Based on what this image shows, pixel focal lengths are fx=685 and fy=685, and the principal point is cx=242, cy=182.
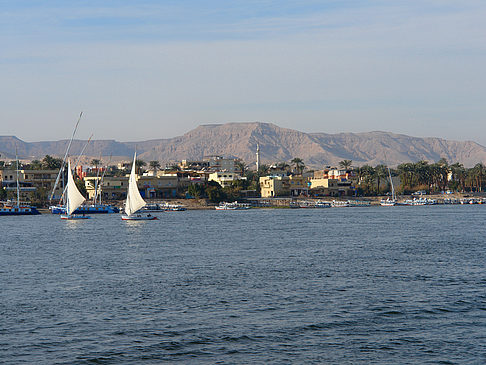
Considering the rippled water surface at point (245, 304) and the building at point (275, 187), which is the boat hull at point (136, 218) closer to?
the rippled water surface at point (245, 304)

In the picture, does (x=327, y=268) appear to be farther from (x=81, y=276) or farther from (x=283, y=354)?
(x=283, y=354)

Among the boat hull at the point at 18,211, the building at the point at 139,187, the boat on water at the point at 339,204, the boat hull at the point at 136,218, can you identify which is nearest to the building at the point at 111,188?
the building at the point at 139,187

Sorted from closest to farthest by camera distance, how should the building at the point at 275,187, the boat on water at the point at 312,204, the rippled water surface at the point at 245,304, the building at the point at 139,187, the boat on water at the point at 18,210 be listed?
the rippled water surface at the point at 245,304
the boat on water at the point at 18,210
the building at the point at 139,187
the boat on water at the point at 312,204
the building at the point at 275,187

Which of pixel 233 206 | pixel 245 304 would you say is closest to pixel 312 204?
pixel 233 206

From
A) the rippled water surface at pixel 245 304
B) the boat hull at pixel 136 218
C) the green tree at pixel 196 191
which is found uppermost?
the green tree at pixel 196 191

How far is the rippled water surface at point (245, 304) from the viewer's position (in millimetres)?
28312

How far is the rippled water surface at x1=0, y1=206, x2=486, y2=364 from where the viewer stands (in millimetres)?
28312

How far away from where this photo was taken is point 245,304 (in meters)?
37.1

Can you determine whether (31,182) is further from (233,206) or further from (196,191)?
(233,206)

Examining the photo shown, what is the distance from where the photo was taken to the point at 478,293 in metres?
39.7

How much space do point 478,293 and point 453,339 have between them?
10.9m

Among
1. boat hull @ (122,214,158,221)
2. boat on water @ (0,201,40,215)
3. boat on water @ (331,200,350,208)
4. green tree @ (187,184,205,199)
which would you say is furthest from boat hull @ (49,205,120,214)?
boat on water @ (331,200,350,208)

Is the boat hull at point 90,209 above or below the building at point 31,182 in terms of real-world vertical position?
below

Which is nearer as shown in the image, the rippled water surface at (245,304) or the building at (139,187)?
the rippled water surface at (245,304)
